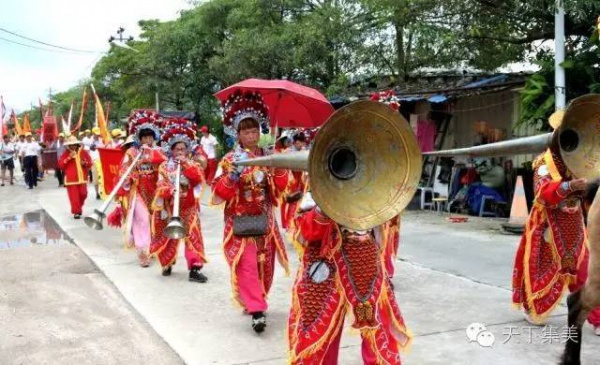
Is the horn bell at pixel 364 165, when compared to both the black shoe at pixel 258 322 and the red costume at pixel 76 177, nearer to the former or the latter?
the black shoe at pixel 258 322

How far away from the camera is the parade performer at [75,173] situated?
1259 cm

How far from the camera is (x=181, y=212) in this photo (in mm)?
7133

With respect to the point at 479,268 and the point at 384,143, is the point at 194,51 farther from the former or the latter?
the point at 384,143

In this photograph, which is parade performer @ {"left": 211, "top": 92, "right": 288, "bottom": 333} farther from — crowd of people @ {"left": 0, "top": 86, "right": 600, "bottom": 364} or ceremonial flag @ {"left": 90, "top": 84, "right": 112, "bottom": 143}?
ceremonial flag @ {"left": 90, "top": 84, "right": 112, "bottom": 143}

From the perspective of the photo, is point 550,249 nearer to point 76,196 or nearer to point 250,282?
point 250,282

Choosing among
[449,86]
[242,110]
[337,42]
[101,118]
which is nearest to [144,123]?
[242,110]

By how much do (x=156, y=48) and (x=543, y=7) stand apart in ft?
53.8

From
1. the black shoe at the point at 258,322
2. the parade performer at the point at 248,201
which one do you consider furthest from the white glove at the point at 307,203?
the black shoe at the point at 258,322

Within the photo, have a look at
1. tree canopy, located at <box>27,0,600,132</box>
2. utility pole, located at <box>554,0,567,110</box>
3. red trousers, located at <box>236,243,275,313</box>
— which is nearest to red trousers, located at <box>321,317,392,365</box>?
red trousers, located at <box>236,243,275,313</box>

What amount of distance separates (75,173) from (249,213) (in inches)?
340

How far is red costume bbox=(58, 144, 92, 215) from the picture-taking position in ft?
41.3

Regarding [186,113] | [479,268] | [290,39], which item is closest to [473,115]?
[290,39]

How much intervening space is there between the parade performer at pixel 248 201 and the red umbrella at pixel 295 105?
6.66 feet

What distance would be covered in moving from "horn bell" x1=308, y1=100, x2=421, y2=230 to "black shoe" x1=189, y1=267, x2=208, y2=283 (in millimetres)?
4202
